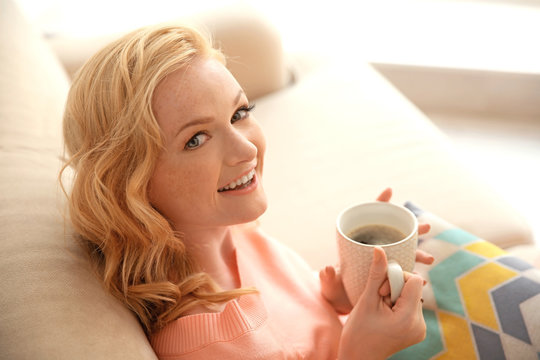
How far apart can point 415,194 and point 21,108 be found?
92cm

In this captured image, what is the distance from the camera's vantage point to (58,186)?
950 mm

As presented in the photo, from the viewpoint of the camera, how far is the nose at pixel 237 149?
0.85 meters

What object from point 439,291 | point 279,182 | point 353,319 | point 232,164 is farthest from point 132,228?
point 279,182

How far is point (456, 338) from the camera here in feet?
3.23

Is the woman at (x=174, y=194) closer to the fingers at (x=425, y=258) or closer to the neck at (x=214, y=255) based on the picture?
the neck at (x=214, y=255)

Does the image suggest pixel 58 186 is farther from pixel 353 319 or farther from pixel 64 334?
pixel 353 319

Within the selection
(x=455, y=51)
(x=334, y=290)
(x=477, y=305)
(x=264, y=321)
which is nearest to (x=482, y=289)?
(x=477, y=305)

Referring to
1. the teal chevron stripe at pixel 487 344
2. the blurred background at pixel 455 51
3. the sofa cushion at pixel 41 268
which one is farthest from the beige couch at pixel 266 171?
the blurred background at pixel 455 51

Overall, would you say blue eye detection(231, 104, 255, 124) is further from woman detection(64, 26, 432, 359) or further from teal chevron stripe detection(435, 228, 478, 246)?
teal chevron stripe detection(435, 228, 478, 246)

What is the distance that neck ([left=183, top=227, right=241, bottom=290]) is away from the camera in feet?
3.13

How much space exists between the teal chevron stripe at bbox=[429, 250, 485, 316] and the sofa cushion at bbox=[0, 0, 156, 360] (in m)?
0.55

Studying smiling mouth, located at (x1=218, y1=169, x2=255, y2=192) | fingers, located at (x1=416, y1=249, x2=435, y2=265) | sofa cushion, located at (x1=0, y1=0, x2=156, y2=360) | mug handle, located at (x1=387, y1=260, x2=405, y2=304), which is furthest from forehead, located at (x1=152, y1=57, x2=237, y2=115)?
fingers, located at (x1=416, y1=249, x2=435, y2=265)

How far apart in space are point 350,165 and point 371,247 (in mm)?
721

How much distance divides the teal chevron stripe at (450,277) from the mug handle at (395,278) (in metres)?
0.25
